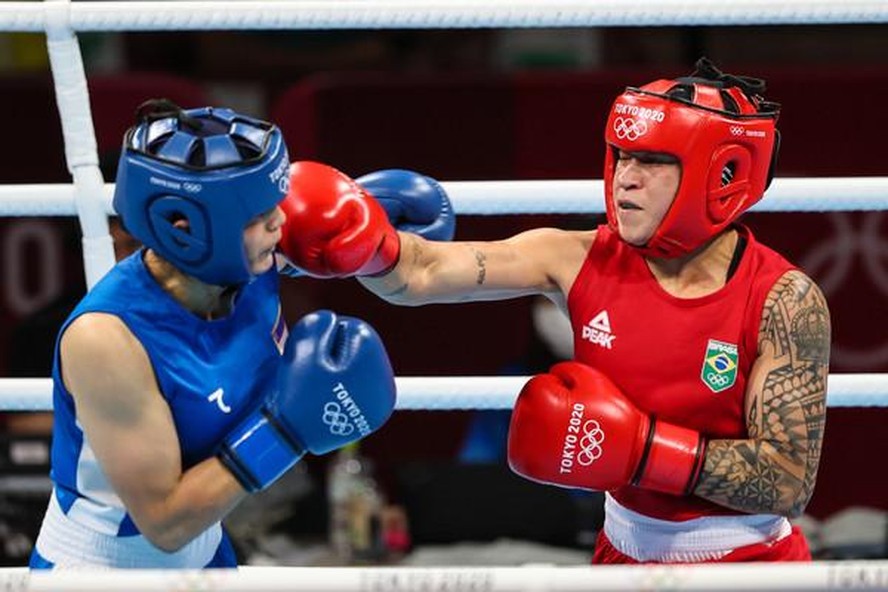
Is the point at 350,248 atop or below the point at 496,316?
atop

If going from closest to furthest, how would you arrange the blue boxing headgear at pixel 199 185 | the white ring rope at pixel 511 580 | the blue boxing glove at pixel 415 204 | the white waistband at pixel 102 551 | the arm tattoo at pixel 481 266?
the white ring rope at pixel 511 580
the blue boxing headgear at pixel 199 185
the white waistband at pixel 102 551
the arm tattoo at pixel 481 266
the blue boxing glove at pixel 415 204

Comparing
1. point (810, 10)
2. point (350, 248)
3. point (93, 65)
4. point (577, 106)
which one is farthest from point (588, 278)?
point (93, 65)

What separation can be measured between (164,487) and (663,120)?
941mm

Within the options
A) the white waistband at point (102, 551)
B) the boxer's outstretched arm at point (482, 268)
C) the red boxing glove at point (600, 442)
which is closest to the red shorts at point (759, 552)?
the red boxing glove at point (600, 442)

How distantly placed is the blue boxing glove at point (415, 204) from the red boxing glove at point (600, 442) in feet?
1.27

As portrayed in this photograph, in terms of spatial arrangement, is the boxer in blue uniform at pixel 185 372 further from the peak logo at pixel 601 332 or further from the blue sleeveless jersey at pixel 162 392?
the peak logo at pixel 601 332

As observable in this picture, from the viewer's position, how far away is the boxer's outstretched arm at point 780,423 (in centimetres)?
258

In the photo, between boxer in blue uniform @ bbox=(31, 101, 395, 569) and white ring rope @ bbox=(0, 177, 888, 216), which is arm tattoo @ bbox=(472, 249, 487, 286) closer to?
white ring rope @ bbox=(0, 177, 888, 216)

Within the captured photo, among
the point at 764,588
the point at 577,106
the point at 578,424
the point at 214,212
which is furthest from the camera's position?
the point at 577,106

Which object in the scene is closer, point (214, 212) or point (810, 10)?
point (214, 212)

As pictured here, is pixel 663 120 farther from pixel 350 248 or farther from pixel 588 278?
pixel 350 248

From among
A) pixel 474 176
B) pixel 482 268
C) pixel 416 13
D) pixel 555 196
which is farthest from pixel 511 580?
pixel 474 176

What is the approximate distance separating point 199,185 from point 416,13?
72 centimetres

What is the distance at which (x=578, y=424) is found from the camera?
2.58 m
